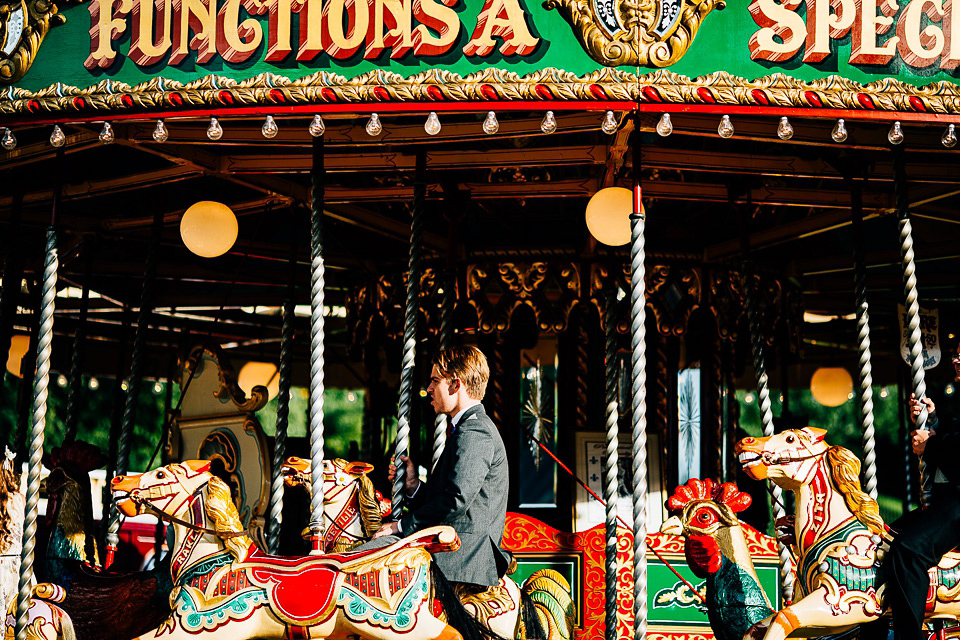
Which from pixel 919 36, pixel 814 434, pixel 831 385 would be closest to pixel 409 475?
pixel 814 434

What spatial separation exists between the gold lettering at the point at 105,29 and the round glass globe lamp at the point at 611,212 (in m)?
2.92

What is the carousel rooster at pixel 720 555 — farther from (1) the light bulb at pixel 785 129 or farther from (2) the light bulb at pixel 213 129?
(2) the light bulb at pixel 213 129

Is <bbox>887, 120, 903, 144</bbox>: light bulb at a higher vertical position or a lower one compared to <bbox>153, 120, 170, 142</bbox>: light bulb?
lower

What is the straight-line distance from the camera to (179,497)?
5.78m

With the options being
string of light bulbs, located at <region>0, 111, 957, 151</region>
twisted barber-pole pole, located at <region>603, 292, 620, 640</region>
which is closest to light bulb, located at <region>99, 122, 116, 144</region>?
string of light bulbs, located at <region>0, 111, 957, 151</region>

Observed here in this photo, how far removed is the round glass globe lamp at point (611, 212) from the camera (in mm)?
6988

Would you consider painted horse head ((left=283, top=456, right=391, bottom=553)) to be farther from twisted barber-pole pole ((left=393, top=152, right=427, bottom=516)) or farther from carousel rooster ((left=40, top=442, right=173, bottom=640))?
carousel rooster ((left=40, top=442, right=173, bottom=640))

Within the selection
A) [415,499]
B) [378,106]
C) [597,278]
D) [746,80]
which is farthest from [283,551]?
[746,80]

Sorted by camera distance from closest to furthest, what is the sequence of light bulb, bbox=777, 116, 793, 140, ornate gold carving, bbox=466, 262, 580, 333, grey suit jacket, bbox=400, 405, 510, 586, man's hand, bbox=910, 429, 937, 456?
grey suit jacket, bbox=400, 405, 510, 586
man's hand, bbox=910, 429, 937, 456
light bulb, bbox=777, 116, 793, 140
ornate gold carving, bbox=466, 262, 580, 333

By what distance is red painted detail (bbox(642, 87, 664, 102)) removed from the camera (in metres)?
5.66

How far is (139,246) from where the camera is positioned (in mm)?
11305

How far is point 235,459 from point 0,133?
3406mm

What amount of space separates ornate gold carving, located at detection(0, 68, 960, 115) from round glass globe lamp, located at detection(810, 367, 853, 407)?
7.80m

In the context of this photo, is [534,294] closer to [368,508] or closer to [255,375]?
[368,508]
